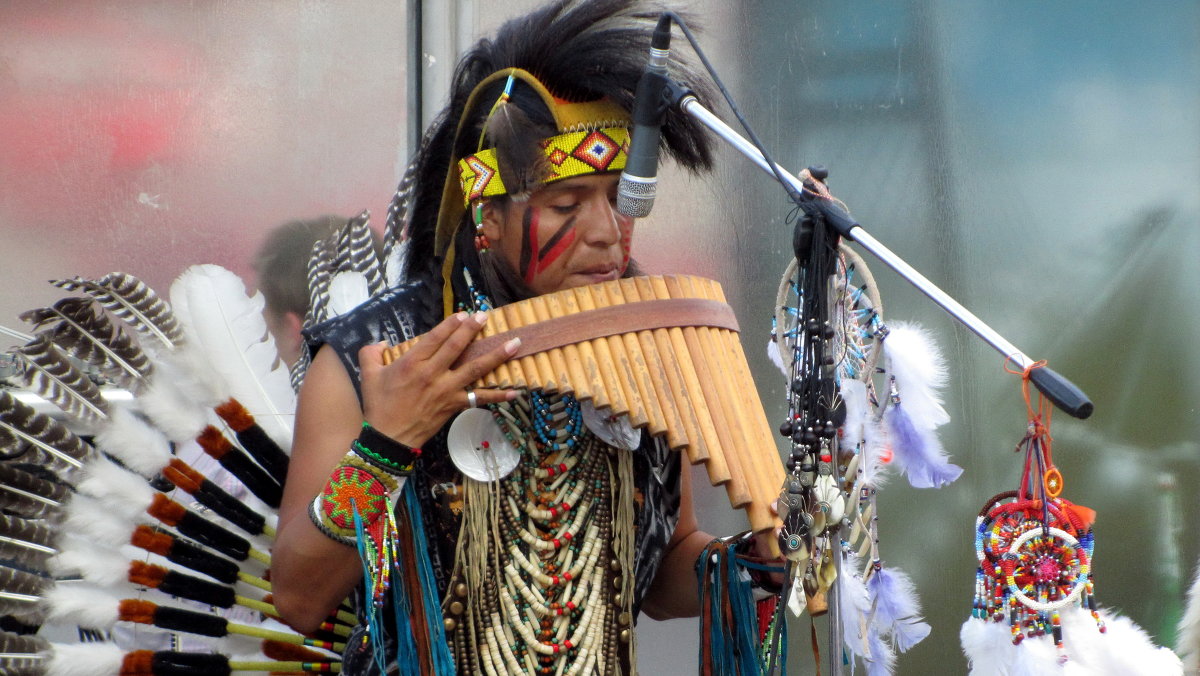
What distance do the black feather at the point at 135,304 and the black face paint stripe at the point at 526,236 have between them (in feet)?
2.70

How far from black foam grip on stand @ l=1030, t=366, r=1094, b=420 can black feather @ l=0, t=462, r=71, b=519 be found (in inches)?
73.0

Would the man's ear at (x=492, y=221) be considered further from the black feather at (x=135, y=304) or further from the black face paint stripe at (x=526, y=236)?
the black feather at (x=135, y=304)

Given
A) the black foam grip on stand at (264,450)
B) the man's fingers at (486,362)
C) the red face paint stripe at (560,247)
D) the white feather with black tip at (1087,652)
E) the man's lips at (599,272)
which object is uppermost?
the red face paint stripe at (560,247)

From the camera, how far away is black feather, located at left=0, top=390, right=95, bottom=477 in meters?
2.42

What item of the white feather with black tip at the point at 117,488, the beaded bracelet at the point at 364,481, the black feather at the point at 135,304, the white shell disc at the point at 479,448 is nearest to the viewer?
the beaded bracelet at the point at 364,481

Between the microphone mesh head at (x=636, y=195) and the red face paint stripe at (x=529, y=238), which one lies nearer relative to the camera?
the microphone mesh head at (x=636, y=195)

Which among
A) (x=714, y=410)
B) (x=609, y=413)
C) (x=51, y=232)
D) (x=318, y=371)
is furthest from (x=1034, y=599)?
(x=51, y=232)

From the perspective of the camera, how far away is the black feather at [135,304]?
2.61 metres

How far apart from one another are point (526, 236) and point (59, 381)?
979 millimetres

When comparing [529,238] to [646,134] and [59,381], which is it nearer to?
[646,134]

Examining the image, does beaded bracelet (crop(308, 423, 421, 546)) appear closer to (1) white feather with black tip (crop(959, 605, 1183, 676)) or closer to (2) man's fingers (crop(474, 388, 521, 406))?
(2) man's fingers (crop(474, 388, 521, 406))

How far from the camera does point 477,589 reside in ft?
7.53

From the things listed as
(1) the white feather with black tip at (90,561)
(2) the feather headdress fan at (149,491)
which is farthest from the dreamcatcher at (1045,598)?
(1) the white feather with black tip at (90,561)

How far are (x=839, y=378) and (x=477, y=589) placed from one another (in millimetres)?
793
